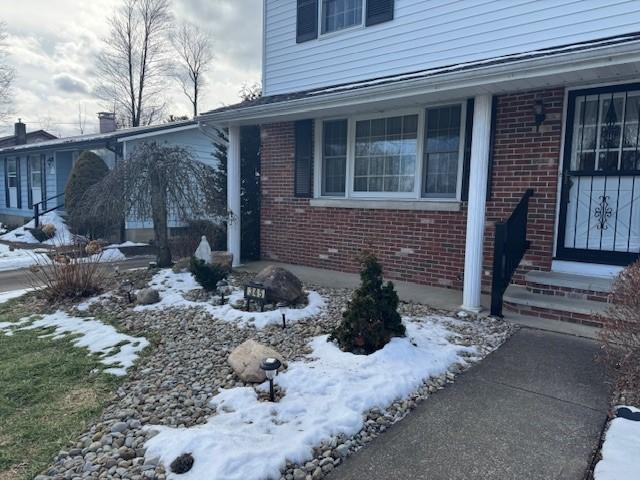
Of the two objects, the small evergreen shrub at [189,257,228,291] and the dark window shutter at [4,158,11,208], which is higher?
the dark window shutter at [4,158,11,208]

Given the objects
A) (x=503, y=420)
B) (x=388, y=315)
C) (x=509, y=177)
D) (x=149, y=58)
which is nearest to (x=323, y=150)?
(x=509, y=177)

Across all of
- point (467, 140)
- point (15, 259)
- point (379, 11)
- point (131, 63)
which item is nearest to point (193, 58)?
point (131, 63)

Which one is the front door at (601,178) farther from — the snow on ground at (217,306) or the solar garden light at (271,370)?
the solar garden light at (271,370)

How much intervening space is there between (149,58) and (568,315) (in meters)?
29.2

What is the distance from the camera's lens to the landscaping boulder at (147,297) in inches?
229

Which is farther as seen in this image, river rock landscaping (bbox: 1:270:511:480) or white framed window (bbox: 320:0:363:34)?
white framed window (bbox: 320:0:363:34)

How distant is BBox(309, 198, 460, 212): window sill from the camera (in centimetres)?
629

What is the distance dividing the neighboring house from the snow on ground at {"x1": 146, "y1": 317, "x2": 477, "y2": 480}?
8.35 meters

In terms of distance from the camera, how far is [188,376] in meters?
3.55

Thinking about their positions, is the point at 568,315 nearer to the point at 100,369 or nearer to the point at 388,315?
the point at 388,315

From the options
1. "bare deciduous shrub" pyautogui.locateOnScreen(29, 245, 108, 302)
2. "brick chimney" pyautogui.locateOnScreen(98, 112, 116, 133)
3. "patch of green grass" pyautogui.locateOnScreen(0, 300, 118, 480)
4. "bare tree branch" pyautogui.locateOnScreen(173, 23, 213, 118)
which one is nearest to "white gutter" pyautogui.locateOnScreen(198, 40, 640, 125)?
Result: "bare deciduous shrub" pyautogui.locateOnScreen(29, 245, 108, 302)

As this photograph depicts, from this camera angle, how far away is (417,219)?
263 inches

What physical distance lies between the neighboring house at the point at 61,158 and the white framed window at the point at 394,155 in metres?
4.30

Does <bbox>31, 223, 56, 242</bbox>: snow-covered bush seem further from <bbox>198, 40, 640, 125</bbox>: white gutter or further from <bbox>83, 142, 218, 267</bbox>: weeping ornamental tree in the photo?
<bbox>198, 40, 640, 125</bbox>: white gutter
